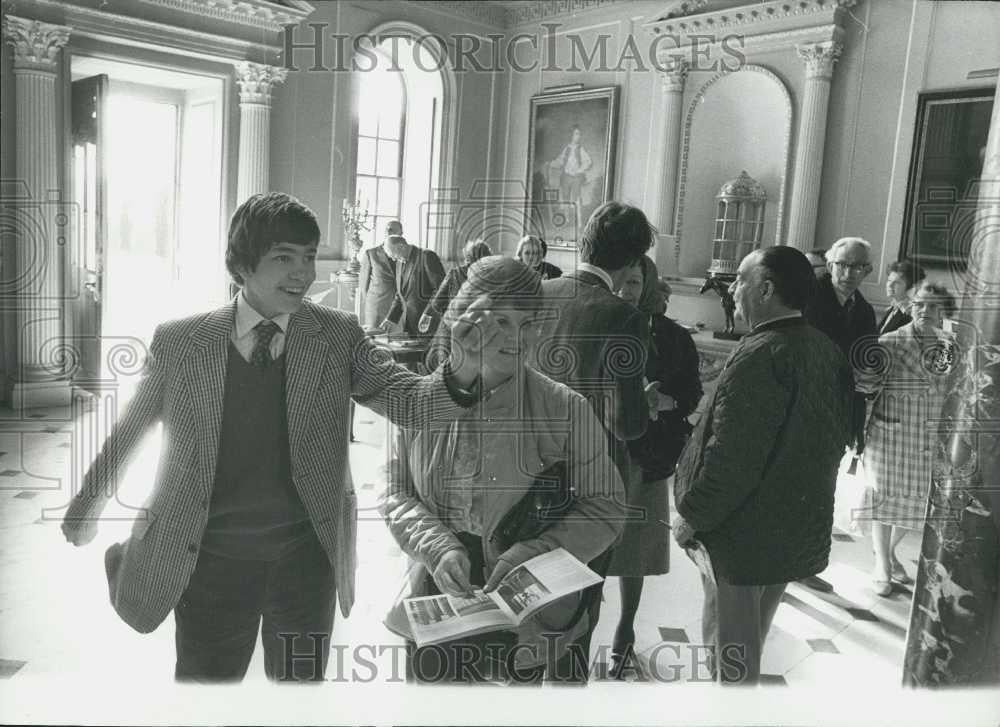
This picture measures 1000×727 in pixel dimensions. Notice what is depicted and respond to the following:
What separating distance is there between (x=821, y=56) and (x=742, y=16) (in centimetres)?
113

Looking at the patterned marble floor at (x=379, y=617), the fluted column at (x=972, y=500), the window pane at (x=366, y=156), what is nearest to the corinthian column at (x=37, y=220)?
the patterned marble floor at (x=379, y=617)

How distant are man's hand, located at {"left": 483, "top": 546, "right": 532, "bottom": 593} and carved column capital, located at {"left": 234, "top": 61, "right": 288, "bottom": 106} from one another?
7.00 meters

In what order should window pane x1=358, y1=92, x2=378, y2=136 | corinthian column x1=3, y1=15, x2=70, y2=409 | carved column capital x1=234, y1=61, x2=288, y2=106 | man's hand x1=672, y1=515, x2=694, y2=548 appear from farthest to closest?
window pane x1=358, y1=92, x2=378, y2=136 → carved column capital x1=234, y1=61, x2=288, y2=106 → corinthian column x1=3, y1=15, x2=70, y2=409 → man's hand x1=672, y1=515, x2=694, y2=548

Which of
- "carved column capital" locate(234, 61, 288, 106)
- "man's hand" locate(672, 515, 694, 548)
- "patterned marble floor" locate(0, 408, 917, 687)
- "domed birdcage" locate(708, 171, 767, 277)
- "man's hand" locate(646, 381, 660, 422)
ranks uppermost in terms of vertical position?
"carved column capital" locate(234, 61, 288, 106)

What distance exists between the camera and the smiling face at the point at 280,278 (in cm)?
176

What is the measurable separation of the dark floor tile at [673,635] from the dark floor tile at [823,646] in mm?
585

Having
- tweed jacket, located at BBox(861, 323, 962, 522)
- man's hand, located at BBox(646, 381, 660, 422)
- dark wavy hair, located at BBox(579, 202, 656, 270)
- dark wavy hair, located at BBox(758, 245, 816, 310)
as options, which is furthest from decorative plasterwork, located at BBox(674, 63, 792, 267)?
dark wavy hair, located at BBox(758, 245, 816, 310)

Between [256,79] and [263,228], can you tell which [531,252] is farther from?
[263,228]

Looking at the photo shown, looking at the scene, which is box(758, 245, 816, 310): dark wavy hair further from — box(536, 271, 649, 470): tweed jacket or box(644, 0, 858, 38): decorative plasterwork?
box(644, 0, 858, 38): decorative plasterwork

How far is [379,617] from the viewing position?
3.61 metres

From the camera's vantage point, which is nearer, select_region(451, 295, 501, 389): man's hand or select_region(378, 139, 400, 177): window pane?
select_region(451, 295, 501, 389): man's hand

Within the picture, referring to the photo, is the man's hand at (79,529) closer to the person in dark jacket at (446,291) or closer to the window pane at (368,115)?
the person in dark jacket at (446,291)

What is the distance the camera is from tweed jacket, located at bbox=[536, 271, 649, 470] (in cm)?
248

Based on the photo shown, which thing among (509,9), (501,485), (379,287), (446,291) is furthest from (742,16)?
(501,485)
